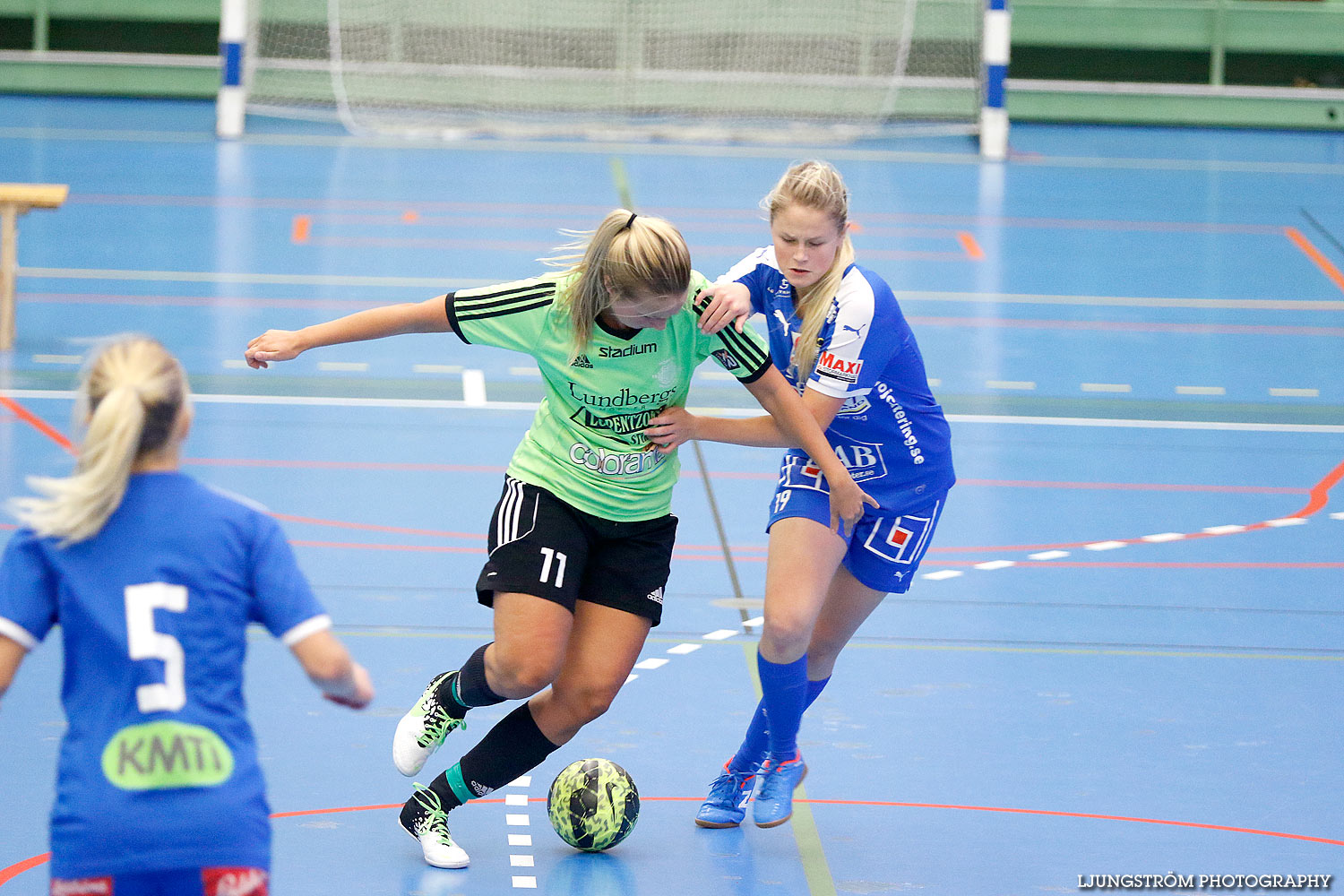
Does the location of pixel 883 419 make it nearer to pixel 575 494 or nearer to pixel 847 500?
pixel 847 500

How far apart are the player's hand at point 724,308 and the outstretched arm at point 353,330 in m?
0.65

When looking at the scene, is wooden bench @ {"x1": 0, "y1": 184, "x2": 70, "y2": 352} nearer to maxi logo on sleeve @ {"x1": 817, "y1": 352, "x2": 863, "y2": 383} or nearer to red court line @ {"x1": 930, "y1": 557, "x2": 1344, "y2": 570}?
red court line @ {"x1": 930, "y1": 557, "x2": 1344, "y2": 570}

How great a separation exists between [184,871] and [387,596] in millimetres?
3577

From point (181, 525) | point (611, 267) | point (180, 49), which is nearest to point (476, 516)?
point (611, 267)

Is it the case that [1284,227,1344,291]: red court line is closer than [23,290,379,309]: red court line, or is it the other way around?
[23,290,379,309]: red court line

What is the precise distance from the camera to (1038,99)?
18312 millimetres

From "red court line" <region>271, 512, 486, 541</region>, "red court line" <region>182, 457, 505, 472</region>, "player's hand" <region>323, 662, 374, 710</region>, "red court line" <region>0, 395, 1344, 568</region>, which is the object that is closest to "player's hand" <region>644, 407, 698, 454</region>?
"player's hand" <region>323, 662, 374, 710</region>

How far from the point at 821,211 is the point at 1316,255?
10.3 m

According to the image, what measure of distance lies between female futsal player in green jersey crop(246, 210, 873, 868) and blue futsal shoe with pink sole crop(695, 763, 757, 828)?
1.79ft

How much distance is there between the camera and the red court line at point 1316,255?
40.3ft

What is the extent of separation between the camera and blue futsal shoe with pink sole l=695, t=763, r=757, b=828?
4352mm

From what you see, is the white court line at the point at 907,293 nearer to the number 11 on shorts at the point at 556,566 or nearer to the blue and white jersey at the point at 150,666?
the number 11 on shorts at the point at 556,566

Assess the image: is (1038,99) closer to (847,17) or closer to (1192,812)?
(847,17)

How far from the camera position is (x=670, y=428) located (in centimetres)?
398
